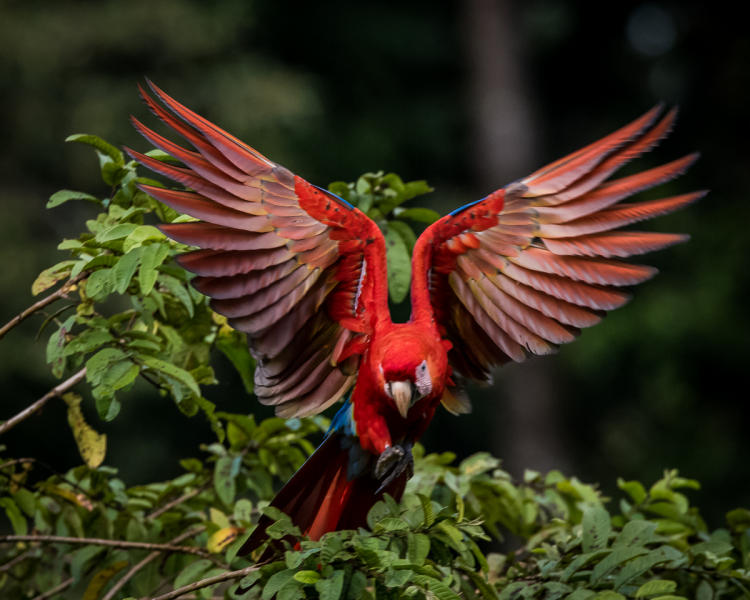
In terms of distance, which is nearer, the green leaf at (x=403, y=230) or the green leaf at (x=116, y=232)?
the green leaf at (x=116, y=232)

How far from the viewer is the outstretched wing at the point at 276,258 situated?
169 centimetres

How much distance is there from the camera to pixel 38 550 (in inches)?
83.1

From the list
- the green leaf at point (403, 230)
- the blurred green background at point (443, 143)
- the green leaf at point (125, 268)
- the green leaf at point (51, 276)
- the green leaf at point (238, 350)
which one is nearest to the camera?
the green leaf at point (125, 268)

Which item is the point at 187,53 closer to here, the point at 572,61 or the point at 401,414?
the point at 572,61

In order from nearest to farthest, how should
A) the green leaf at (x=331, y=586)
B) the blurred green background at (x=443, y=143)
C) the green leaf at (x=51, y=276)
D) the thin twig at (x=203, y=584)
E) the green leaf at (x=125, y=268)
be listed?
the green leaf at (x=331, y=586)
the thin twig at (x=203, y=584)
the green leaf at (x=125, y=268)
the green leaf at (x=51, y=276)
the blurred green background at (x=443, y=143)

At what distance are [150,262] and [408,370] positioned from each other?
21.0 inches

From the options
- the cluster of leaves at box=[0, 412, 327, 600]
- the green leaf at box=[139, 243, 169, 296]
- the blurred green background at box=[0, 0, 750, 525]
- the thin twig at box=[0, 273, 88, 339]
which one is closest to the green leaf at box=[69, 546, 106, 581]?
the cluster of leaves at box=[0, 412, 327, 600]

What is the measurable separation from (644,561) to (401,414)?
0.53m

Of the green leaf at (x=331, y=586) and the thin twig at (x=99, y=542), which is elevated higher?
the thin twig at (x=99, y=542)

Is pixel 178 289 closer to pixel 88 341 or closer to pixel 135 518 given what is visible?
pixel 88 341

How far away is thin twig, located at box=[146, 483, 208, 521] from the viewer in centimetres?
217

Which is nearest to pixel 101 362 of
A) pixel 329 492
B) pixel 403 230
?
pixel 329 492

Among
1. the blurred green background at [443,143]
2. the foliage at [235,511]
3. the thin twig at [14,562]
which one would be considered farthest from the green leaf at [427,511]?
the blurred green background at [443,143]

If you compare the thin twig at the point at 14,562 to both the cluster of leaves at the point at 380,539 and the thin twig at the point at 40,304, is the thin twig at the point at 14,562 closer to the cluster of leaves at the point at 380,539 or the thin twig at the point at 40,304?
the cluster of leaves at the point at 380,539
